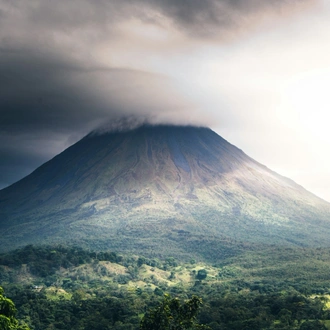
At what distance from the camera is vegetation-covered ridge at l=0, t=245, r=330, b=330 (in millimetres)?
60812

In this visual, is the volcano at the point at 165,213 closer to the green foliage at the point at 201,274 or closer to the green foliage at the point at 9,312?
the green foliage at the point at 201,274

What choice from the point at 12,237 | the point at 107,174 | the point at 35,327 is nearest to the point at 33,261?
the point at 35,327

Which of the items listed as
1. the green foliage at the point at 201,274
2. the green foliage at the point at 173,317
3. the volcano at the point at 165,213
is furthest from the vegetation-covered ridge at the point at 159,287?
the volcano at the point at 165,213

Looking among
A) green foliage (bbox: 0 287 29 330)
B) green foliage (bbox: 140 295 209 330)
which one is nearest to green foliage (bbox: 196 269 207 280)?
green foliage (bbox: 140 295 209 330)

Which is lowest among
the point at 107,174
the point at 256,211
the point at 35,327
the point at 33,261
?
the point at 35,327

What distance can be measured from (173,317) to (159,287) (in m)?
61.5

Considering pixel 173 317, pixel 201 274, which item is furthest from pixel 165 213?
pixel 173 317

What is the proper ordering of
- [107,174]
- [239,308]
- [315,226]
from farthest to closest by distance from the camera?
[107,174] → [315,226] → [239,308]

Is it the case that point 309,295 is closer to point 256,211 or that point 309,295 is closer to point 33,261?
point 33,261

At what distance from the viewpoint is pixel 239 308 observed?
63188 millimetres

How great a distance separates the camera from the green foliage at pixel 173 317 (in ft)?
94.5

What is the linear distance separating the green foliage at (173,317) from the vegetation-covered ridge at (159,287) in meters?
13.2

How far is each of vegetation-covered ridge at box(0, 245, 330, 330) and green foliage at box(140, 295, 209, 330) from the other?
13.2 m

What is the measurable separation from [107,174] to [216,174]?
136 feet
